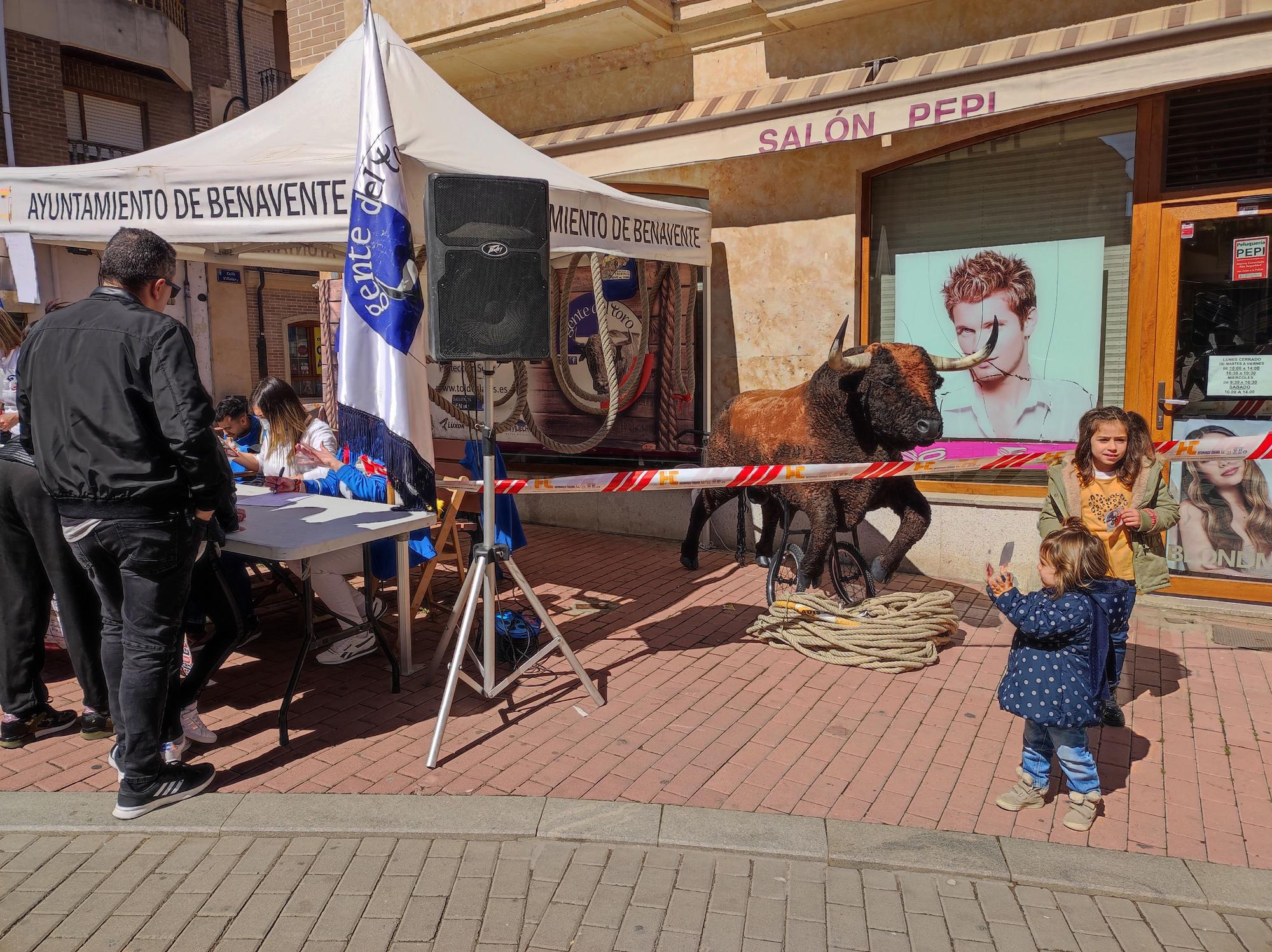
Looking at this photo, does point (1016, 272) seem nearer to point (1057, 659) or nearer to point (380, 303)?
point (1057, 659)

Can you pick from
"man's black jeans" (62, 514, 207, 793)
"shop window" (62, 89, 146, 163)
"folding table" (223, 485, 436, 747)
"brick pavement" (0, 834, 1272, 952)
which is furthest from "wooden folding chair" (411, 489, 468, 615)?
"shop window" (62, 89, 146, 163)

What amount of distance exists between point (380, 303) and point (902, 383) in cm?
290

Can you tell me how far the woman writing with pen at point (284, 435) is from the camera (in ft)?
17.7

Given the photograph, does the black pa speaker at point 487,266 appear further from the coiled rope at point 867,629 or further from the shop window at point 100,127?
the shop window at point 100,127

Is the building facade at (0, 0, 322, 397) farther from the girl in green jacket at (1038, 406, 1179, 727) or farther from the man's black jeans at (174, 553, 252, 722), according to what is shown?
the girl in green jacket at (1038, 406, 1179, 727)

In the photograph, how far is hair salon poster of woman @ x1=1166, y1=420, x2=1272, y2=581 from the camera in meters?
5.79

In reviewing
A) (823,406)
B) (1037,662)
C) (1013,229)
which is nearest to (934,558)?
(823,406)

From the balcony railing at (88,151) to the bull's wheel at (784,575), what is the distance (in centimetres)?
1811

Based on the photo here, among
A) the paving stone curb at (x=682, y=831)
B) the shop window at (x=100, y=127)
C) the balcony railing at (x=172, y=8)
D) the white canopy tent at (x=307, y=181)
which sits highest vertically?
the balcony railing at (x=172, y=8)

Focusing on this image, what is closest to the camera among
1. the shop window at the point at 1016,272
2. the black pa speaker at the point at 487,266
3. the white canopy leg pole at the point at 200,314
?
the black pa speaker at the point at 487,266

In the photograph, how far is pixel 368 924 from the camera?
283 cm

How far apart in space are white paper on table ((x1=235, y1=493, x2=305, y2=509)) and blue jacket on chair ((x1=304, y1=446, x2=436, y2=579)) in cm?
12

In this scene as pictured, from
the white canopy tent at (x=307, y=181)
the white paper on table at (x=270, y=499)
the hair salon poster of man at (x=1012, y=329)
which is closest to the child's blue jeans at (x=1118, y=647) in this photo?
the hair salon poster of man at (x=1012, y=329)

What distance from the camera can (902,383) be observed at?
527cm
